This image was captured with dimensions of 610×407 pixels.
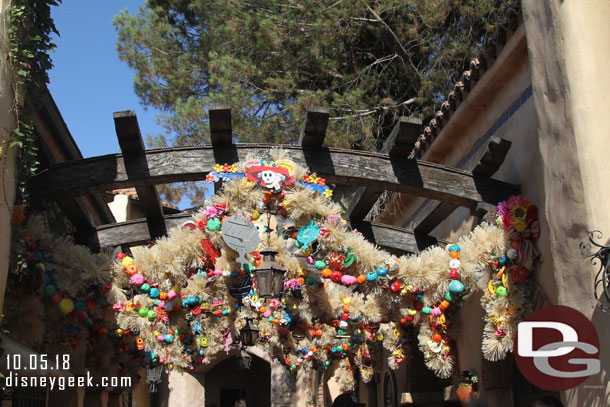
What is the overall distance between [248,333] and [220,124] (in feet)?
6.61

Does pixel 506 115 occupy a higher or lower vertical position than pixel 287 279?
higher

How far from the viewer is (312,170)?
20.4 feet

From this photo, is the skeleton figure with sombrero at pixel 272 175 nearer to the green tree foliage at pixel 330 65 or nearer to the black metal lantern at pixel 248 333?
the black metal lantern at pixel 248 333

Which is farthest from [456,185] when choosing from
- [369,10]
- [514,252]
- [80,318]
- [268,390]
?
[268,390]

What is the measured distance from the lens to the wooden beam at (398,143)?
5840mm

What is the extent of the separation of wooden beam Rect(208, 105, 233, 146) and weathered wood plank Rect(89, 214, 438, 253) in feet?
5.73

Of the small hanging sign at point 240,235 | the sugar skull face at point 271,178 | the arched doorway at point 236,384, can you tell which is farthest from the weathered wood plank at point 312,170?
the arched doorway at point 236,384

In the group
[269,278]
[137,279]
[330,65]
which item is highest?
[330,65]

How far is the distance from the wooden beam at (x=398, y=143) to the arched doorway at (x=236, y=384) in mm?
14319

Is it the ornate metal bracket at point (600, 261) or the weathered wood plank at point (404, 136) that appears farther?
the weathered wood plank at point (404, 136)

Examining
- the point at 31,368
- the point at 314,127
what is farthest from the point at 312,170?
the point at 31,368

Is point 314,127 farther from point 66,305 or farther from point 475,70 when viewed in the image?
point 66,305

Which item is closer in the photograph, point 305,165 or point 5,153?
point 5,153

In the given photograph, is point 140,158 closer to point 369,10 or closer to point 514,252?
point 514,252
